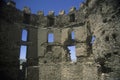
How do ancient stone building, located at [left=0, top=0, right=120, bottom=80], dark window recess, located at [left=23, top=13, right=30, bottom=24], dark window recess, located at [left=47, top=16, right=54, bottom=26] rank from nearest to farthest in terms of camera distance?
ancient stone building, located at [left=0, top=0, right=120, bottom=80] → dark window recess, located at [left=23, top=13, right=30, bottom=24] → dark window recess, located at [left=47, top=16, right=54, bottom=26]

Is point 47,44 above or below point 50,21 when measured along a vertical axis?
below

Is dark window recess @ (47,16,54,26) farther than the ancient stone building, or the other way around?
dark window recess @ (47,16,54,26)

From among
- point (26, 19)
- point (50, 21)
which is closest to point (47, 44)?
point (50, 21)

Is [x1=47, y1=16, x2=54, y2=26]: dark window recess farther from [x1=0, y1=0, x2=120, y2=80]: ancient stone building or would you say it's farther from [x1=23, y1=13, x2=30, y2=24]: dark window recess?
[x1=23, y1=13, x2=30, y2=24]: dark window recess

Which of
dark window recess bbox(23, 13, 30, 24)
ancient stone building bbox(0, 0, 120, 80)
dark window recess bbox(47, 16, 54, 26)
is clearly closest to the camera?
ancient stone building bbox(0, 0, 120, 80)

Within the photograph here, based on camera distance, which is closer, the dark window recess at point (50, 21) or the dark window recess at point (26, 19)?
the dark window recess at point (26, 19)

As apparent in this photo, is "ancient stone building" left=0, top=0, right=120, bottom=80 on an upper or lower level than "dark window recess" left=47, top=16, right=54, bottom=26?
lower

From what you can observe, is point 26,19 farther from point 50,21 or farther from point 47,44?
point 47,44

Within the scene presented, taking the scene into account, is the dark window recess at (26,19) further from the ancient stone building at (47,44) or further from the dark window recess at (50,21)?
the dark window recess at (50,21)

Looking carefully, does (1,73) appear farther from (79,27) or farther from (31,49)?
(79,27)

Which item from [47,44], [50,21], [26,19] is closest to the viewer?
[47,44]

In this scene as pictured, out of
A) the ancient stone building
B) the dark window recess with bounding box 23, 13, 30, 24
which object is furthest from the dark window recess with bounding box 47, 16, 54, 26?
the dark window recess with bounding box 23, 13, 30, 24

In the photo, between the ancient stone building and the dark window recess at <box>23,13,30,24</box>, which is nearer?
the ancient stone building

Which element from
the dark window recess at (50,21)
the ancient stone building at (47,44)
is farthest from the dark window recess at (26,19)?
the dark window recess at (50,21)
